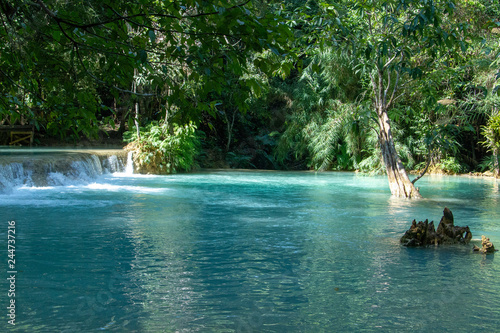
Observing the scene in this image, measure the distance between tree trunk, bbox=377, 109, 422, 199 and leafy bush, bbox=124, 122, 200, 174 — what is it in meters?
8.04

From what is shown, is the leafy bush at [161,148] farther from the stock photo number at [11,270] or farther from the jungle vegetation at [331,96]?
the stock photo number at [11,270]

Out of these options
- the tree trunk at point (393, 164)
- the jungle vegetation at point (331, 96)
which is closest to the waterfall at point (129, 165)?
the jungle vegetation at point (331, 96)

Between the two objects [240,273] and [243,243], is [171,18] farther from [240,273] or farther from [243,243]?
[243,243]

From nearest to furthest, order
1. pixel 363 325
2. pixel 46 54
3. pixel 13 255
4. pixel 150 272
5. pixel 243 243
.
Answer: pixel 46 54
pixel 363 325
pixel 150 272
pixel 13 255
pixel 243 243

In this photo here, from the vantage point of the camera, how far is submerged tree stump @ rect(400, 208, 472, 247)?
22.1 ft

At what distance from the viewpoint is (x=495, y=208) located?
35.2 ft

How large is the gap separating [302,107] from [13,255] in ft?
57.3

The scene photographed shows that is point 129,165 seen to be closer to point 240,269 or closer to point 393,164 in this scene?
point 393,164

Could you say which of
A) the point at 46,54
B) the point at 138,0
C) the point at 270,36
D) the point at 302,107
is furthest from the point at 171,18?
the point at 302,107

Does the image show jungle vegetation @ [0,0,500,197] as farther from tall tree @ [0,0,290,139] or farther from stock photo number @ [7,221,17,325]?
stock photo number @ [7,221,17,325]

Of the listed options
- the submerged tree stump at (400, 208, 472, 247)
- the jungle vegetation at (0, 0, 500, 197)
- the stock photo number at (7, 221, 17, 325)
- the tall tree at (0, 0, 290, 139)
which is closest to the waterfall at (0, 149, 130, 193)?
the jungle vegetation at (0, 0, 500, 197)

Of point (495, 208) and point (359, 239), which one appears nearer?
point (359, 239)

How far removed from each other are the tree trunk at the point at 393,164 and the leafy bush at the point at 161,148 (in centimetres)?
804

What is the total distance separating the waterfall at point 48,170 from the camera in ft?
39.7
